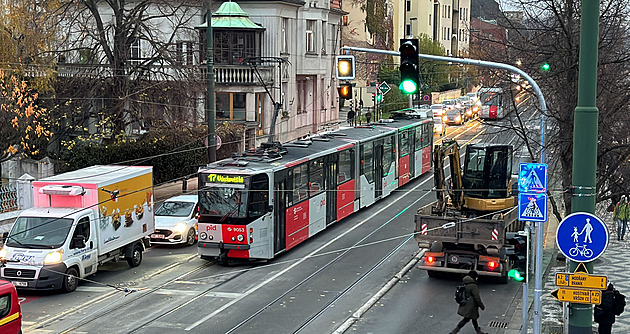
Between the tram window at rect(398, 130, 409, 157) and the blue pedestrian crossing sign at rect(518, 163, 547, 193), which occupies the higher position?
the blue pedestrian crossing sign at rect(518, 163, 547, 193)

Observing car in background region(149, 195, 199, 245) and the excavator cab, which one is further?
car in background region(149, 195, 199, 245)

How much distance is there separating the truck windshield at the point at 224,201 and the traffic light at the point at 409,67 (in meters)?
9.70

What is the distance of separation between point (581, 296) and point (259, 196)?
43.6 feet

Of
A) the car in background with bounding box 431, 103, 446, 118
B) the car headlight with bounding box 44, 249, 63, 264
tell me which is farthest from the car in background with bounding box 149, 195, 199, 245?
the car in background with bounding box 431, 103, 446, 118

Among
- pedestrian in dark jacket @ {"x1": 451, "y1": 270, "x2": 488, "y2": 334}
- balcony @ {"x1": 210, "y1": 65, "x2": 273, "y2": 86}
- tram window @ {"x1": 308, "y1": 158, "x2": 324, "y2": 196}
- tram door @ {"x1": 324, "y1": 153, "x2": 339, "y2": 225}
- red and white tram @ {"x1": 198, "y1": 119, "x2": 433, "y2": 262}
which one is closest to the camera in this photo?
pedestrian in dark jacket @ {"x1": 451, "y1": 270, "x2": 488, "y2": 334}

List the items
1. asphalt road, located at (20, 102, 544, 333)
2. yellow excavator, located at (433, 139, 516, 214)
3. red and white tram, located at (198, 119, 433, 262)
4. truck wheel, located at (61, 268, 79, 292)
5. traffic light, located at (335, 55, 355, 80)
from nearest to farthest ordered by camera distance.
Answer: traffic light, located at (335, 55, 355, 80) → asphalt road, located at (20, 102, 544, 333) → truck wheel, located at (61, 268, 79, 292) → yellow excavator, located at (433, 139, 516, 214) → red and white tram, located at (198, 119, 433, 262)

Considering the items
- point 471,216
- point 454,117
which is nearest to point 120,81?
point 471,216

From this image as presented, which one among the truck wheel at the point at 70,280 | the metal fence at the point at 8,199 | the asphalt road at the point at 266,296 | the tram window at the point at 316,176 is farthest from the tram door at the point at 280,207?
the metal fence at the point at 8,199

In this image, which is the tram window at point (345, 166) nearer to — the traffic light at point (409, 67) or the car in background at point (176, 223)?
the car in background at point (176, 223)

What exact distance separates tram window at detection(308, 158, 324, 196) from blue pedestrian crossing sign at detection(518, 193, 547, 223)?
11.4 metres

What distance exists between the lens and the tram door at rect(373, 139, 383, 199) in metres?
32.9

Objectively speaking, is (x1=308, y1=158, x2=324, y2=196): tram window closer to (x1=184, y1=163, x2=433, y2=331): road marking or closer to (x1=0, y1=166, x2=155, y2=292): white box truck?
(x1=184, y1=163, x2=433, y2=331): road marking

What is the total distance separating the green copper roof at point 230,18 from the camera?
1751 inches

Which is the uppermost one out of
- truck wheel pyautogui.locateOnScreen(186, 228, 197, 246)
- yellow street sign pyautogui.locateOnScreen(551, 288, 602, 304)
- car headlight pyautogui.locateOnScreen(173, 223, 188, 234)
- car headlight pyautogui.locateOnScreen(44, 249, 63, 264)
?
yellow street sign pyautogui.locateOnScreen(551, 288, 602, 304)
